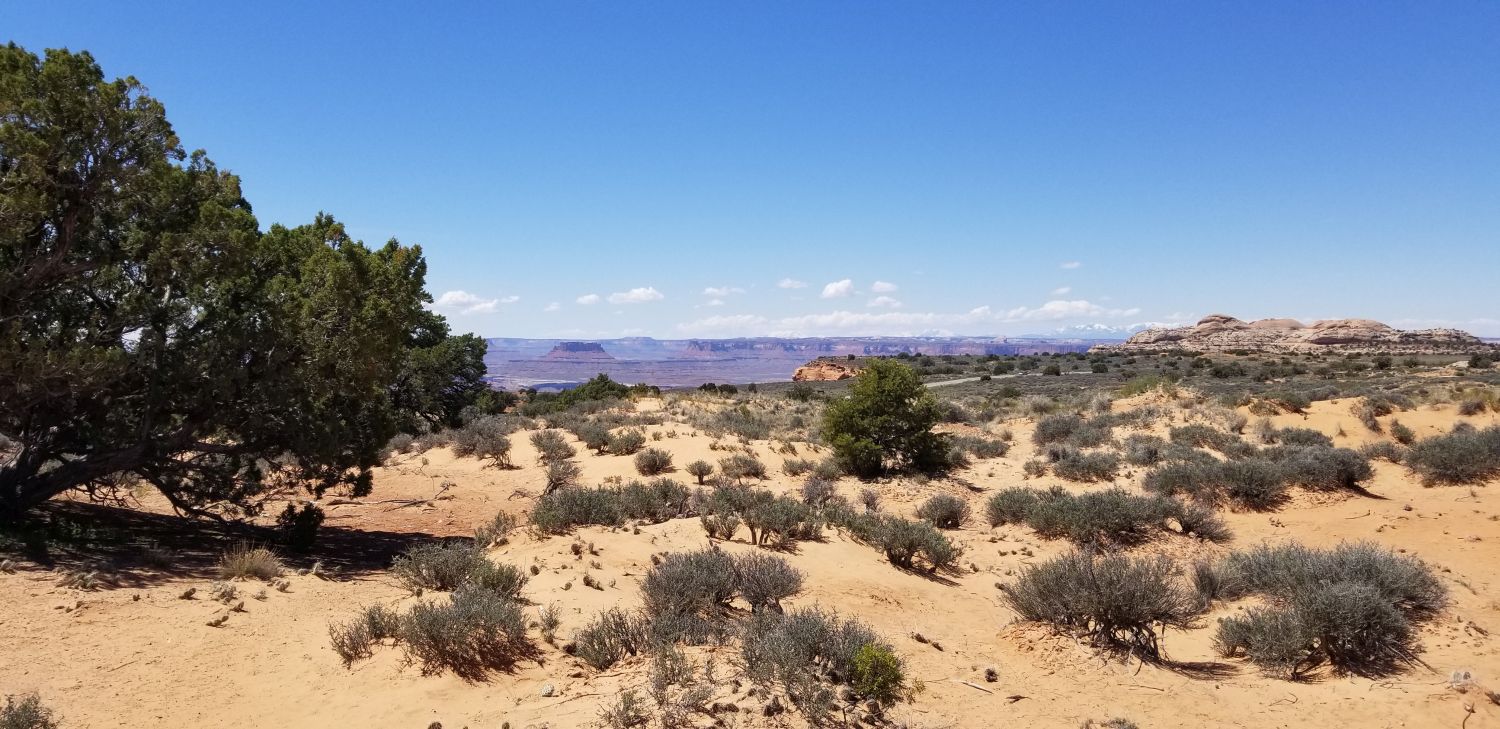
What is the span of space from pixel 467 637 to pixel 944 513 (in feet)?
31.2

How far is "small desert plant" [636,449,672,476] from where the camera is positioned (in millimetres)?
16953

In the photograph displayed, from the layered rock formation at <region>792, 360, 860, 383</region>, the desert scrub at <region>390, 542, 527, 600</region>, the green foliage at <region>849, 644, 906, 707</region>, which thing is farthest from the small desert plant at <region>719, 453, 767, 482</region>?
the layered rock formation at <region>792, 360, 860, 383</region>

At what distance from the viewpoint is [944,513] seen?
1312 centimetres

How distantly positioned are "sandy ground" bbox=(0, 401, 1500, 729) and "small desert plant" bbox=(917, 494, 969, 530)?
2941mm

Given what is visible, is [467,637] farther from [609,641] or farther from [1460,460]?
[1460,460]

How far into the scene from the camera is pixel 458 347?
29.7 m

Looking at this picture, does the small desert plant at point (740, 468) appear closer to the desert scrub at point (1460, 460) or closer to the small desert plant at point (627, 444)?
the small desert plant at point (627, 444)

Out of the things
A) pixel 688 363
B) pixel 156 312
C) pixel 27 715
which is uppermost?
pixel 156 312

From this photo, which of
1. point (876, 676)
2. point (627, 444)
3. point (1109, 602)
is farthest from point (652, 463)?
point (876, 676)

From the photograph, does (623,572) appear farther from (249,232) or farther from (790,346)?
(790,346)

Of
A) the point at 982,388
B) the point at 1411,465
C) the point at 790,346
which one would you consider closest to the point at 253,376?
the point at 1411,465

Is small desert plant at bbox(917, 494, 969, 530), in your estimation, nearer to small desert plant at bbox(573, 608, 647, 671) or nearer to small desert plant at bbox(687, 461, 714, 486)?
small desert plant at bbox(687, 461, 714, 486)

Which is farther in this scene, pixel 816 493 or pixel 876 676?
pixel 816 493

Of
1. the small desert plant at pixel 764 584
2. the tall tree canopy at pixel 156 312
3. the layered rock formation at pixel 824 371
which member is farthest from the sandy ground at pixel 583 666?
the layered rock formation at pixel 824 371
